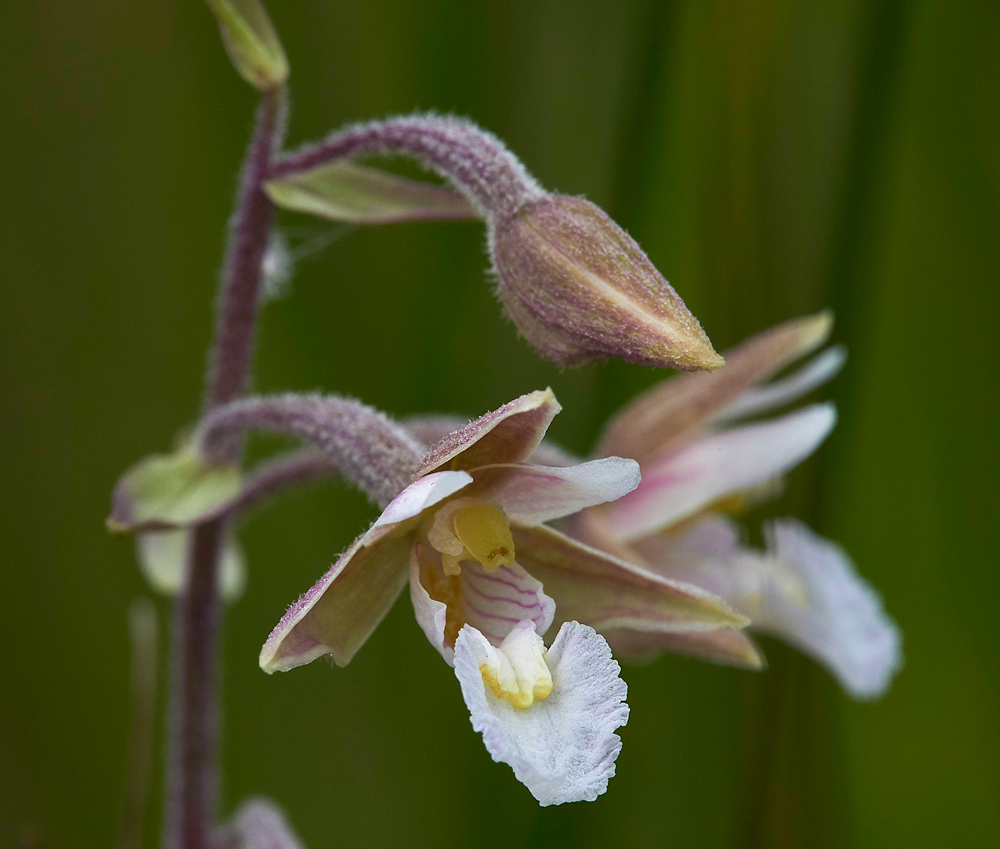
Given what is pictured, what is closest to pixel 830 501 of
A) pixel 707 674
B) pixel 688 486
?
pixel 688 486

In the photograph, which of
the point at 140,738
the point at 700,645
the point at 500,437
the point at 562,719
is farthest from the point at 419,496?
the point at 140,738

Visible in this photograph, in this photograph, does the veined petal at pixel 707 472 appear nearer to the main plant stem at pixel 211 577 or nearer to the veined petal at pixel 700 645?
the veined petal at pixel 700 645

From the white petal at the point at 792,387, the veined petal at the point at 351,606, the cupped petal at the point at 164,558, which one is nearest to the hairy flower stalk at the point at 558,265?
the veined petal at the point at 351,606

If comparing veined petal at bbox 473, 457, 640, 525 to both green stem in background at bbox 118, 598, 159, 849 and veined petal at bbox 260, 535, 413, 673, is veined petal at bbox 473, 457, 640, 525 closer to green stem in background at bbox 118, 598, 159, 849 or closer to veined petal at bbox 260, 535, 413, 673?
veined petal at bbox 260, 535, 413, 673

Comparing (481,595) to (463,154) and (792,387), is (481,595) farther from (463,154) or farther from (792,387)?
(792,387)

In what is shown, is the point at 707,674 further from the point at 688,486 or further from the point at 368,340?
the point at 368,340
